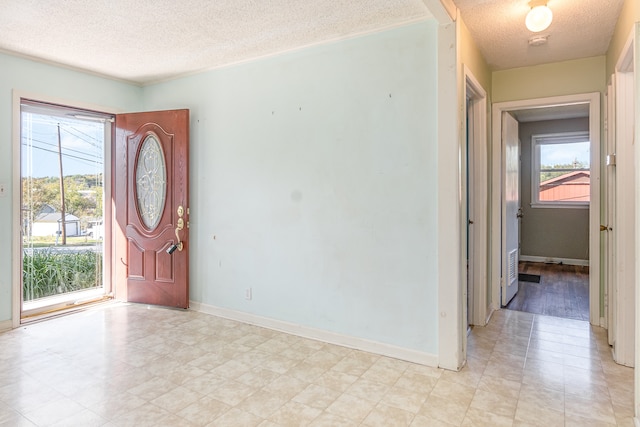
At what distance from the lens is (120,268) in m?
4.26

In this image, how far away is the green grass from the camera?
12.3 ft

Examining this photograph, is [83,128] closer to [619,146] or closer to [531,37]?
[531,37]

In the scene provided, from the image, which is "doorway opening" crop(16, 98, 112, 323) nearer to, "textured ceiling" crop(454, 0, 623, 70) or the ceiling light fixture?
"textured ceiling" crop(454, 0, 623, 70)

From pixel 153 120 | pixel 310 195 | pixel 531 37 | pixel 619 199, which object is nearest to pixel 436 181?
pixel 310 195

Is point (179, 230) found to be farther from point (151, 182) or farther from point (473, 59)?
point (473, 59)

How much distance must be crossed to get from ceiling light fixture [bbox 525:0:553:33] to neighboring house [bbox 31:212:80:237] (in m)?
4.51

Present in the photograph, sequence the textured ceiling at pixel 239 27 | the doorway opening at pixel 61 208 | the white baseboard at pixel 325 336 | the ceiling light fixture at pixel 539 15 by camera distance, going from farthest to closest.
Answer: the doorway opening at pixel 61 208 → the white baseboard at pixel 325 336 → the textured ceiling at pixel 239 27 → the ceiling light fixture at pixel 539 15

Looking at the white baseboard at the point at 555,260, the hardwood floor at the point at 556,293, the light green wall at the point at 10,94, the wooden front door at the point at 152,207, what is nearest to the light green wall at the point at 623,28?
the hardwood floor at the point at 556,293

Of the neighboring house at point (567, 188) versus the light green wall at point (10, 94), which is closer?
the light green wall at point (10, 94)

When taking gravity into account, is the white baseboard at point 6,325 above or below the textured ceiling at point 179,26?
below

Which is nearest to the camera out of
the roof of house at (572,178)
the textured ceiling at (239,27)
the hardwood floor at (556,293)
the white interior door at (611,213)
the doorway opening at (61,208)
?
the textured ceiling at (239,27)

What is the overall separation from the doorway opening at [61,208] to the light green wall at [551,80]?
4184 millimetres

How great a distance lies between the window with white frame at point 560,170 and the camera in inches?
251

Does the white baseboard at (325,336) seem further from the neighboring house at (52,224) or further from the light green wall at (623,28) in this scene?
the light green wall at (623,28)
